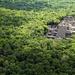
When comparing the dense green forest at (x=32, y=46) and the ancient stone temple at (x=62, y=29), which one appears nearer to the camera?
the dense green forest at (x=32, y=46)

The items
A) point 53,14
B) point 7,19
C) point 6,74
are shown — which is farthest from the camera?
point 53,14

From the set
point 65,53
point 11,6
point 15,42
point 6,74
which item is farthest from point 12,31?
point 11,6

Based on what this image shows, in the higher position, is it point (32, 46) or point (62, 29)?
point (32, 46)

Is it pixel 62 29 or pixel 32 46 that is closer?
pixel 32 46

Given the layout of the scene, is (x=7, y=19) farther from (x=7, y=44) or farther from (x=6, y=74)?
(x=6, y=74)

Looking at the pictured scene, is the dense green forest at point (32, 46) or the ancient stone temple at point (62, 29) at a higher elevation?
the dense green forest at point (32, 46)
